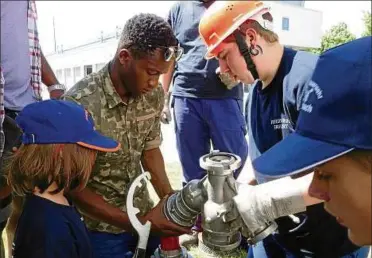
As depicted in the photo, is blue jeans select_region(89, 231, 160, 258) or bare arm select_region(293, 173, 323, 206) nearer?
bare arm select_region(293, 173, 323, 206)

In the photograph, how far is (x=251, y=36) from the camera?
220 cm

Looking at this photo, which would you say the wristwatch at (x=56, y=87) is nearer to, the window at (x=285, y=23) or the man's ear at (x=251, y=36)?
the man's ear at (x=251, y=36)

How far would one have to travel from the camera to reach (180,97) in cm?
406

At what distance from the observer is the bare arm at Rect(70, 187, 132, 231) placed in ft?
7.32

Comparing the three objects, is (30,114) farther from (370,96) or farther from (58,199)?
(370,96)

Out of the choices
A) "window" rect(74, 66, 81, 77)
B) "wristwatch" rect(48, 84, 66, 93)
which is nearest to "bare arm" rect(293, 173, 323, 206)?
"wristwatch" rect(48, 84, 66, 93)

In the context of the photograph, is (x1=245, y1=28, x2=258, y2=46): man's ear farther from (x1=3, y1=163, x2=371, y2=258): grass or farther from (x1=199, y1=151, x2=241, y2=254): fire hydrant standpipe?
(x1=3, y1=163, x2=371, y2=258): grass

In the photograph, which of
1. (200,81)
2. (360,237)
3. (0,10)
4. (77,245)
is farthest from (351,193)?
(200,81)

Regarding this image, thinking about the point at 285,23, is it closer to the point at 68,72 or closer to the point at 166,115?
the point at 68,72

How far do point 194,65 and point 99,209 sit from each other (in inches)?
79.2

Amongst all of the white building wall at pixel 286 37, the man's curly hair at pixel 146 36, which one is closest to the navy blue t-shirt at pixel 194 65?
Answer: the man's curly hair at pixel 146 36

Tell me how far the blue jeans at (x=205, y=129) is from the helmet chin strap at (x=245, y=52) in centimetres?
169

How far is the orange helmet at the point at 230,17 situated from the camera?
221 centimetres

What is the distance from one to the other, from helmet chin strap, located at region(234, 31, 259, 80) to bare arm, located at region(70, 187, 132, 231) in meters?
0.94
